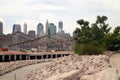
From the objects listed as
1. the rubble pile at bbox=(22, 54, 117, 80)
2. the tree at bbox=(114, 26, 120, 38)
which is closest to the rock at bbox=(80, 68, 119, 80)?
the rubble pile at bbox=(22, 54, 117, 80)

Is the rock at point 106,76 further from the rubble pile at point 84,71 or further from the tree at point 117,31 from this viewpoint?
the tree at point 117,31

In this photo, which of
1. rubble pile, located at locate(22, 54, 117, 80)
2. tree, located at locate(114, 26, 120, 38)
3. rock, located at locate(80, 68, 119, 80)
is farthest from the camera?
tree, located at locate(114, 26, 120, 38)

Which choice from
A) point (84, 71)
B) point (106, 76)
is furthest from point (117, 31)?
point (106, 76)

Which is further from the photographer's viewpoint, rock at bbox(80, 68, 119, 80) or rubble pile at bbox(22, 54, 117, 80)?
rubble pile at bbox(22, 54, 117, 80)

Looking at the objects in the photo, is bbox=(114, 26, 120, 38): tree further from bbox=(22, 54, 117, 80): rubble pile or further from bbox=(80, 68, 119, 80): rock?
bbox=(80, 68, 119, 80): rock

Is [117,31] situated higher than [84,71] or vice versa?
[117,31]

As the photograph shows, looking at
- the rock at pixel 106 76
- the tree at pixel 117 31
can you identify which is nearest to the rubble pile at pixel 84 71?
the rock at pixel 106 76

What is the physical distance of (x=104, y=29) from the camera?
175ft

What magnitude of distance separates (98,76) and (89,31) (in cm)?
3944

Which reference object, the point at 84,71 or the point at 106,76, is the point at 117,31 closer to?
the point at 84,71

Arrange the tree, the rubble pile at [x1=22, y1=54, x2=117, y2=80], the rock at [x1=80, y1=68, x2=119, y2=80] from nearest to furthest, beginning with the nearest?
the rock at [x1=80, y1=68, x2=119, y2=80] → the rubble pile at [x1=22, y1=54, x2=117, y2=80] → the tree

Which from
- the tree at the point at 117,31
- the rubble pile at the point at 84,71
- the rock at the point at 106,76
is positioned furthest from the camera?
the tree at the point at 117,31

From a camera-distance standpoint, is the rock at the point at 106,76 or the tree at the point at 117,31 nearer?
the rock at the point at 106,76

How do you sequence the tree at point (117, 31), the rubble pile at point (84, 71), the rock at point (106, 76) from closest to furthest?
the rock at point (106, 76)
the rubble pile at point (84, 71)
the tree at point (117, 31)
